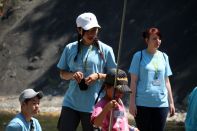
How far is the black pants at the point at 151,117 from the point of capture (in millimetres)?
8875

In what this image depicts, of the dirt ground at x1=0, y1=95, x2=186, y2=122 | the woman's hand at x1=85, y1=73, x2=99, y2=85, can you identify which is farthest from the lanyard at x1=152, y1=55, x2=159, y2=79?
the dirt ground at x1=0, y1=95, x2=186, y2=122

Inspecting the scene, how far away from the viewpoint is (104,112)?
6.70m

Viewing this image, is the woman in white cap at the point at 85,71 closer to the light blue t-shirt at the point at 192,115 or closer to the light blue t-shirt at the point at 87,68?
the light blue t-shirt at the point at 87,68

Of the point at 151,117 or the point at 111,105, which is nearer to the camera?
the point at 111,105

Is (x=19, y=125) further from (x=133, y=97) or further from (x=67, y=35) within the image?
(x=67, y=35)

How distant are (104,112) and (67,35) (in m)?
22.4

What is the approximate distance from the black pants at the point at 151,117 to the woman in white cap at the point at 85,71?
1.07 metres

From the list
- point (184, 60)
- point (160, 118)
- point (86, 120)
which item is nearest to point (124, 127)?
point (86, 120)

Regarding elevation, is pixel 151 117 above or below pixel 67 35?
below

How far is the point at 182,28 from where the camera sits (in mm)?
26484

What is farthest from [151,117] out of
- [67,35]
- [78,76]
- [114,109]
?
[67,35]

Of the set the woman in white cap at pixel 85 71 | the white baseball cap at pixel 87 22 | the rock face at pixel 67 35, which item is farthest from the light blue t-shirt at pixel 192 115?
the rock face at pixel 67 35

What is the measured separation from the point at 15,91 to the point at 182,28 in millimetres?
6390

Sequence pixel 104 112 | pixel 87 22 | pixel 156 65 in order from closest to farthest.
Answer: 1. pixel 104 112
2. pixel 87 22
3. pixel 156 65
